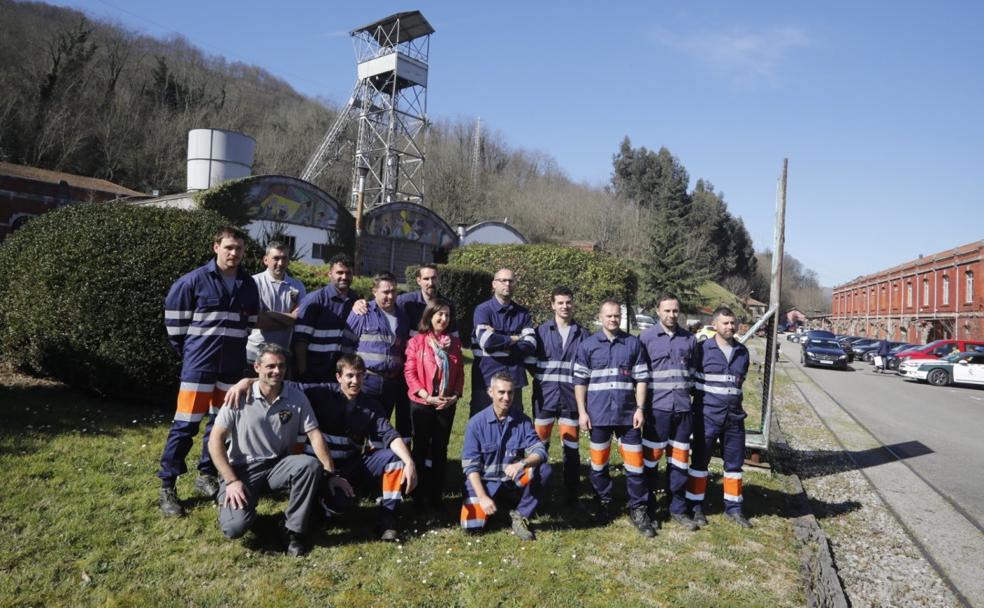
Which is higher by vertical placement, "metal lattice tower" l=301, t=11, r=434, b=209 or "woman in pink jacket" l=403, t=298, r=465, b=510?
"metal lattice tower" l=301, t=11, r=434, b=209

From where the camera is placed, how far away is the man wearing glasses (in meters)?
5.29

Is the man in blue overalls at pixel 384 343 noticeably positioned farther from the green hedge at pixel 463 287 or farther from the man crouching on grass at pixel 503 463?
the green hedge at pixel 463 287

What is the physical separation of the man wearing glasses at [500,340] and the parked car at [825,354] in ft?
80.1

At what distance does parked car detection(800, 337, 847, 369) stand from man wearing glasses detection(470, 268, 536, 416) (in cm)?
2442

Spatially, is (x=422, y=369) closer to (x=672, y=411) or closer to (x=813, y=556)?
(x=672, y=411)

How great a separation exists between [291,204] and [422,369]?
1679cm

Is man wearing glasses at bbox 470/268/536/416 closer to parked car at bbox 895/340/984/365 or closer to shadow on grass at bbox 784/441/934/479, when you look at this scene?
shadow on grass at bbox 784/441/934/479

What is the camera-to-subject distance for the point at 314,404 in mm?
4738

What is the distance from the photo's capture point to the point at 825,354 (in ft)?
83.4

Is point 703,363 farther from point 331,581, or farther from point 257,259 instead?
point 257,259

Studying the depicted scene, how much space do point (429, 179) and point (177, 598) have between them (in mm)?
52246

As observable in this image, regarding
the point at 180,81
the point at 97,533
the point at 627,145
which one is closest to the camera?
the point at 97,533

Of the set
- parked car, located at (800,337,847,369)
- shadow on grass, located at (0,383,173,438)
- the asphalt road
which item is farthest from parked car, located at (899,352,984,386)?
shadow on grass, located at (0,383,173,438)

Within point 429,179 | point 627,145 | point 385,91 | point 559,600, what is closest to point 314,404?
point 559,600
